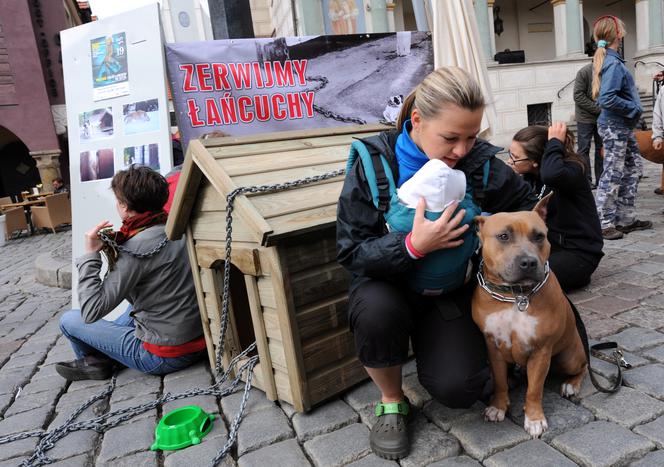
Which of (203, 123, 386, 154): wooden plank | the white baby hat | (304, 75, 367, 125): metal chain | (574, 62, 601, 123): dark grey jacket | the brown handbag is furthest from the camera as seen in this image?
(574, 62, 601, 123): dark grey jacket

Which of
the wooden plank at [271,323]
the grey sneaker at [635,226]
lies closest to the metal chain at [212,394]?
the wooden plank at [271,323]

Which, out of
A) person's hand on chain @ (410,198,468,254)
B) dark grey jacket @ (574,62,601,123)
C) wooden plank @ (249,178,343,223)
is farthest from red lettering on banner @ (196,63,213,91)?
dark grey jacket @ (574,62,601,123)

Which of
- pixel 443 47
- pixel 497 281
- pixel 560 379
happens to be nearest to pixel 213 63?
pixel 443 47

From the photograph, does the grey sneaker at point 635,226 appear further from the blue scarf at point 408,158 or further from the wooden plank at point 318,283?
the blue scarf at point 408,158

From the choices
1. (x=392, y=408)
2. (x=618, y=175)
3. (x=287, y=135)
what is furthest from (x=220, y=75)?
(x=618, y=175)

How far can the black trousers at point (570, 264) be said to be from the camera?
10.8ft

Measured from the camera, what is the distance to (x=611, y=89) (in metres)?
4.80

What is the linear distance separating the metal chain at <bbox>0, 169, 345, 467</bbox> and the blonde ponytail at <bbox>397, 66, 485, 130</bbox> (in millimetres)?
792

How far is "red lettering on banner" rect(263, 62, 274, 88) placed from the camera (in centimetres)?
451

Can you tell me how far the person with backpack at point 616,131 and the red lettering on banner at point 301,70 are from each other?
3.05 m

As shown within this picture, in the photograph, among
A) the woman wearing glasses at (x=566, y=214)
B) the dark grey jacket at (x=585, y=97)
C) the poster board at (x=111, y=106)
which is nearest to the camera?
the woman wearing glasses at (x=566, y=214)

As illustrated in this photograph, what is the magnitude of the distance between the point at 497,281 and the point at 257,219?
1.01 meters

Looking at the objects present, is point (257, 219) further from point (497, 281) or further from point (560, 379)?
point (560, 379)

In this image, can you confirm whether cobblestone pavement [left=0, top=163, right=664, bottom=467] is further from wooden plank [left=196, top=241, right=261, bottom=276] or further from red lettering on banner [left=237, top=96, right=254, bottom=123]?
red lettering on banner [left=237, top=96, right=254, bottom=123]
